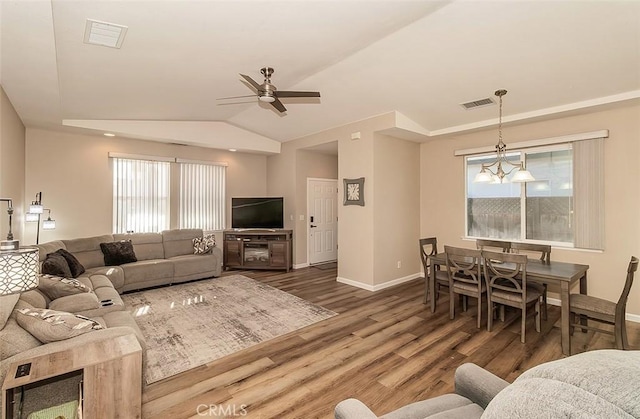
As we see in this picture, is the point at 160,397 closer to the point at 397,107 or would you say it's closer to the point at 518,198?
the point at 397,107

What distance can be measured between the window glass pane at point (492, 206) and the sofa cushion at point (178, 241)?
18.0ft

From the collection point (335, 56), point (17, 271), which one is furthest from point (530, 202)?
point (17, 271)

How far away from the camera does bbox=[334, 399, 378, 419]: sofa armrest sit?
4.05ft

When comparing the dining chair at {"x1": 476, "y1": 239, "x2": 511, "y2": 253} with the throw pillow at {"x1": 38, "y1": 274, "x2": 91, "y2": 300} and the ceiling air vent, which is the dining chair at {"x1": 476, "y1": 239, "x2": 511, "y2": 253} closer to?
the ceiling air vent

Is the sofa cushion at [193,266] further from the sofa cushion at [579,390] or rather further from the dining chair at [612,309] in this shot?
the dining chair at [612,309]

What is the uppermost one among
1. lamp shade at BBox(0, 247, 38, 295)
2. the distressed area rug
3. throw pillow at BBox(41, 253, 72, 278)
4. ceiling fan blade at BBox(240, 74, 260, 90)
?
ceiling fan blade at BBox(240, 74, 260, 90)

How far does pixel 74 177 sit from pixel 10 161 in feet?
5.75

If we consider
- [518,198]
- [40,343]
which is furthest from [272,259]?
[518,198]

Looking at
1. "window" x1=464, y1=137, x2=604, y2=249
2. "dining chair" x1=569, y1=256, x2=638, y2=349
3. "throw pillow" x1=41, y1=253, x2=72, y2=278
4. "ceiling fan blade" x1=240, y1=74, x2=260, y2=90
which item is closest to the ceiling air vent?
"ceiling fan blade" x1=240, y1=74, x2=260, y2=90

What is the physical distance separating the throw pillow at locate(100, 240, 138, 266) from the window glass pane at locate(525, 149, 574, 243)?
6.73 meters

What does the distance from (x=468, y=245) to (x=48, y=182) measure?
7.52 metres

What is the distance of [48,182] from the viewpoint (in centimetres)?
481

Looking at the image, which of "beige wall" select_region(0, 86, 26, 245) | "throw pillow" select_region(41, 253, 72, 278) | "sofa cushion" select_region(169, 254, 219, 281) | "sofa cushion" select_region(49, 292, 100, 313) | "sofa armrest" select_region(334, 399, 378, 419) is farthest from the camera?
"sofa cushion" select_region(169, 254, 219, 281)

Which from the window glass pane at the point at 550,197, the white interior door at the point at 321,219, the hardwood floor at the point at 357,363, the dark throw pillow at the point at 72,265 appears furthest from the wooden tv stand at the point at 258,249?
the window glass pane at the point at 550,197
